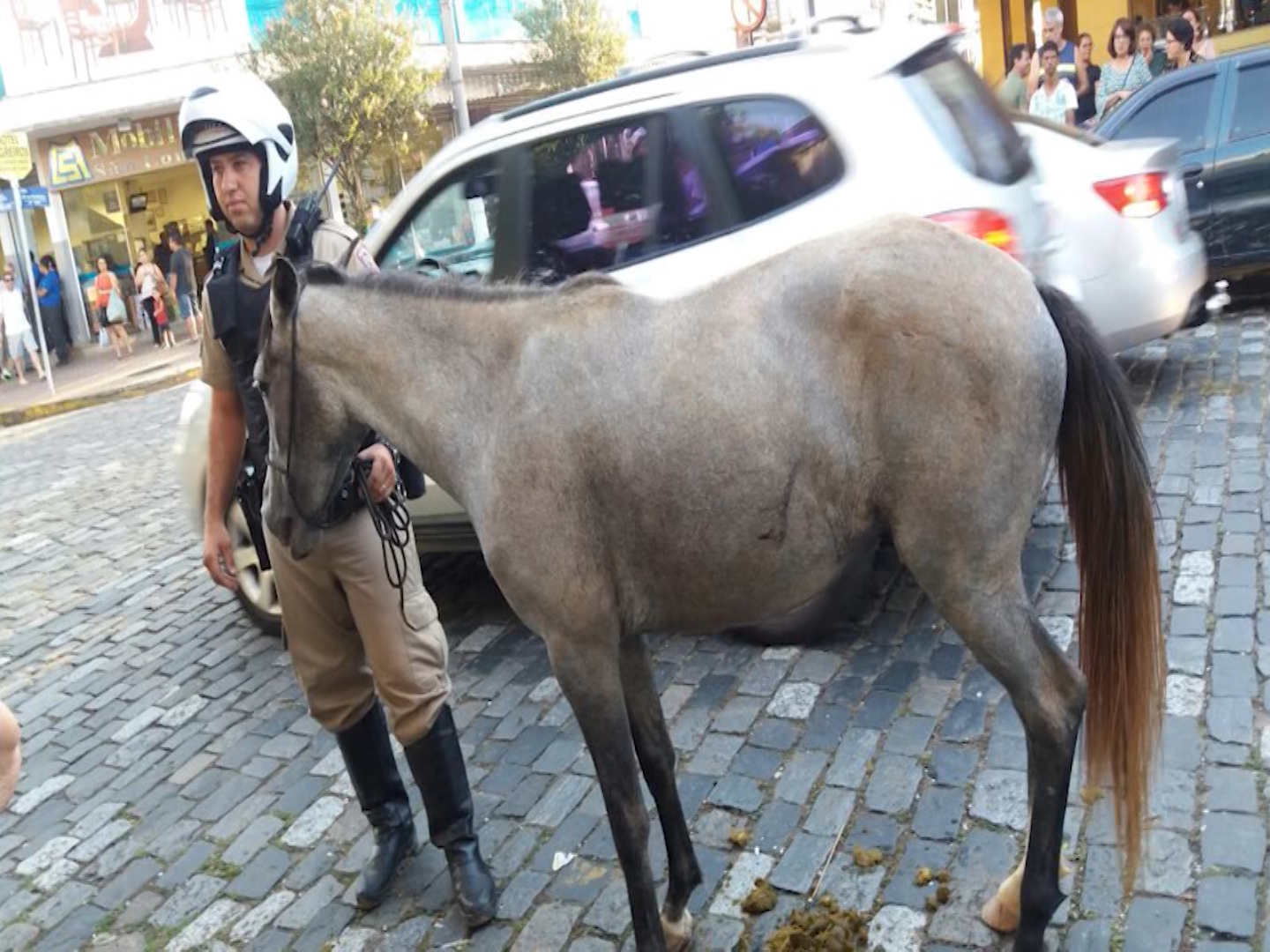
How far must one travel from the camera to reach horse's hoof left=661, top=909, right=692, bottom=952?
3.11 metres

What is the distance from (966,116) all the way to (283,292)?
11.0 feet

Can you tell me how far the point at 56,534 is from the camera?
8.91 meters

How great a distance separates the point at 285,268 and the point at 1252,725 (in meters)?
3.18

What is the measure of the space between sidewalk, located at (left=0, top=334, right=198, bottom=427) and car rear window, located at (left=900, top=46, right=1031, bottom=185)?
1540 centimetres

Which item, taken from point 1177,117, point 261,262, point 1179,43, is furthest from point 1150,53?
point 261,262

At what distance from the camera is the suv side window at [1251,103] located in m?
8.39

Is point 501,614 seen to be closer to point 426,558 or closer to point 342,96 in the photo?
point 426,558

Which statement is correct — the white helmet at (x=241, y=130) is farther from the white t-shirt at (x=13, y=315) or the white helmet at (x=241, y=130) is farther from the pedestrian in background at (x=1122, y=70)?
the white t-shirt at (x=13, y=315)

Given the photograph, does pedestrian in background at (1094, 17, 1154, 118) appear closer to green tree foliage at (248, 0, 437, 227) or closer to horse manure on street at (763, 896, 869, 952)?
horse manure on street at (763, 896, 869, 952)

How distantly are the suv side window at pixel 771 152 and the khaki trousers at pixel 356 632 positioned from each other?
2.26 meters

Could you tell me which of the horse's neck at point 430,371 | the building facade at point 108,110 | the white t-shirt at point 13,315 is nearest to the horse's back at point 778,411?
the horse's neck at point 430,371

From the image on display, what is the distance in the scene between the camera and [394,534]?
134 inches

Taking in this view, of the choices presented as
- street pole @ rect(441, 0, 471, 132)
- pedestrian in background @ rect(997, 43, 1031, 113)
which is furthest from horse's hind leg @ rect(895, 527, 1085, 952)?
street pole @ rect(441, 0, 471, 132)

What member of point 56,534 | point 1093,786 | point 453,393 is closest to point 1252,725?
point 1093,786
